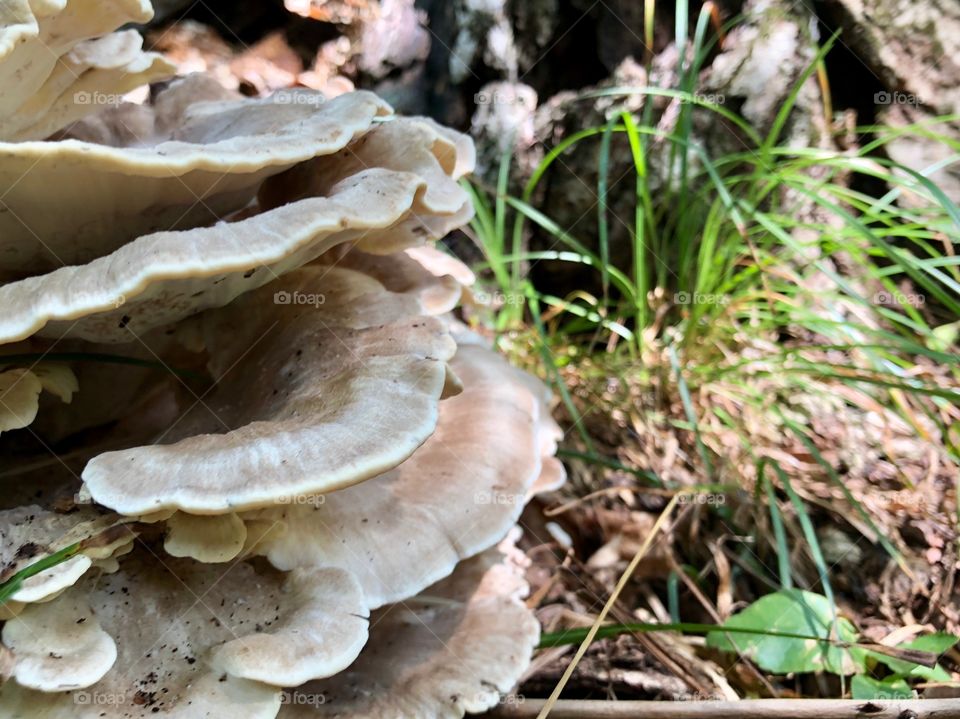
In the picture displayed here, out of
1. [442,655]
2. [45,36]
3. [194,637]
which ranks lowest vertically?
[442,655]

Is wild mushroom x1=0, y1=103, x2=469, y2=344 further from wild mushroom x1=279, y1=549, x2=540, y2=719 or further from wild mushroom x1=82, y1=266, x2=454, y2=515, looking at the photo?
wild mushroom x1=279, y1=549, x2=540, y2=719

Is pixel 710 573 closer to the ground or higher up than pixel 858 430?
closer to the ground

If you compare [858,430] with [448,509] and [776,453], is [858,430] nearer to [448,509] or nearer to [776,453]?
[776,453]

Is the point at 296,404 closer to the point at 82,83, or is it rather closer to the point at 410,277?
the point at 410,277

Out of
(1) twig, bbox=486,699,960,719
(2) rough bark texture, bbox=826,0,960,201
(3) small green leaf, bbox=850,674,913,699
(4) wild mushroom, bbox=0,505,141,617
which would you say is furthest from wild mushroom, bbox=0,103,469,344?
(2) rough bark texture, bbox=826,0,960,201

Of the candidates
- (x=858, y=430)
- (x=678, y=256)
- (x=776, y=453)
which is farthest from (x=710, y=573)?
(x=678, y=256)

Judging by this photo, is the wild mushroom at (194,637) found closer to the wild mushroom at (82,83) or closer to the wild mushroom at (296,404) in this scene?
the wild mushroom at (296,404)

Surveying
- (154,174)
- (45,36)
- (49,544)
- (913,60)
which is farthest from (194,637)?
(913,60)
